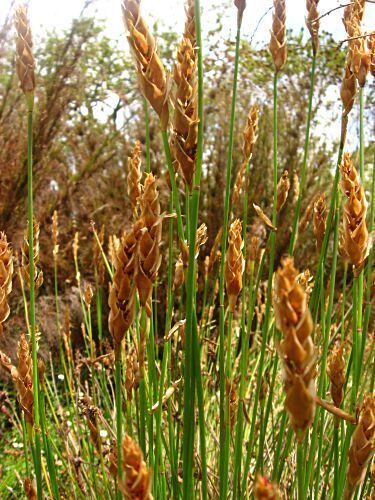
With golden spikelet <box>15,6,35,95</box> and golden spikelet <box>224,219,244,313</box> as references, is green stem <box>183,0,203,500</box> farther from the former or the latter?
golden spikelet <box>15,6,35,95</box>

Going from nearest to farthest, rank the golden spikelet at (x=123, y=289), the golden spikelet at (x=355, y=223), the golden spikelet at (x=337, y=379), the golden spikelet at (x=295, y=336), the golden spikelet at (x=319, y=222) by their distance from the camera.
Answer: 1. the golden spikelet at (x=295, y=336)
2. the golden spikelet at (x=123, y=289)
3. the golden spikelet at (x=355, y=223)
4. the golden spikelet at (x=337, y=379)
5. the golden spikelet at (x=319, y=222)

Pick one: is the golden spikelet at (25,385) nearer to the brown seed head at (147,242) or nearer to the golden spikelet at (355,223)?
the brown seed head at (147,242)

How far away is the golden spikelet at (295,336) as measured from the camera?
51cm

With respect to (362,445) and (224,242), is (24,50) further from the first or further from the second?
(362,445)

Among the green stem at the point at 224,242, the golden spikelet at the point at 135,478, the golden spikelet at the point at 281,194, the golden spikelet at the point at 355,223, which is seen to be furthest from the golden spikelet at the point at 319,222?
the golden spikelet at the point at 135,478

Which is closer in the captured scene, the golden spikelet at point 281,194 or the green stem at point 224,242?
the green stem at point 224,242

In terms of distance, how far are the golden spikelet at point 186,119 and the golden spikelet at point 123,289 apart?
0.41 feet

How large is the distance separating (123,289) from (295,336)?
22cm

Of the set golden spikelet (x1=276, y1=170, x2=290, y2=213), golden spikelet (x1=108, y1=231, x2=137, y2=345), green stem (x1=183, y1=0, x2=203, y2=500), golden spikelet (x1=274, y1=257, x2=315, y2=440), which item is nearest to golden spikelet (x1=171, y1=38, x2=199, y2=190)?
green stem (x1=183, y1=0, x2=203, y2=500)

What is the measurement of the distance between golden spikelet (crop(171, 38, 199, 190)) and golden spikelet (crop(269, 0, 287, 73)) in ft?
1.32

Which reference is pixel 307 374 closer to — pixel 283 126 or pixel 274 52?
pixel 274 52

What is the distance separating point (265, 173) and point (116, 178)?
1324mm

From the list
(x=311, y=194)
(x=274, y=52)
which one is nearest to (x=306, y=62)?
(x=311, y=194)

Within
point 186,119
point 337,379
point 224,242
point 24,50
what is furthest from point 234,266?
point 24,50
